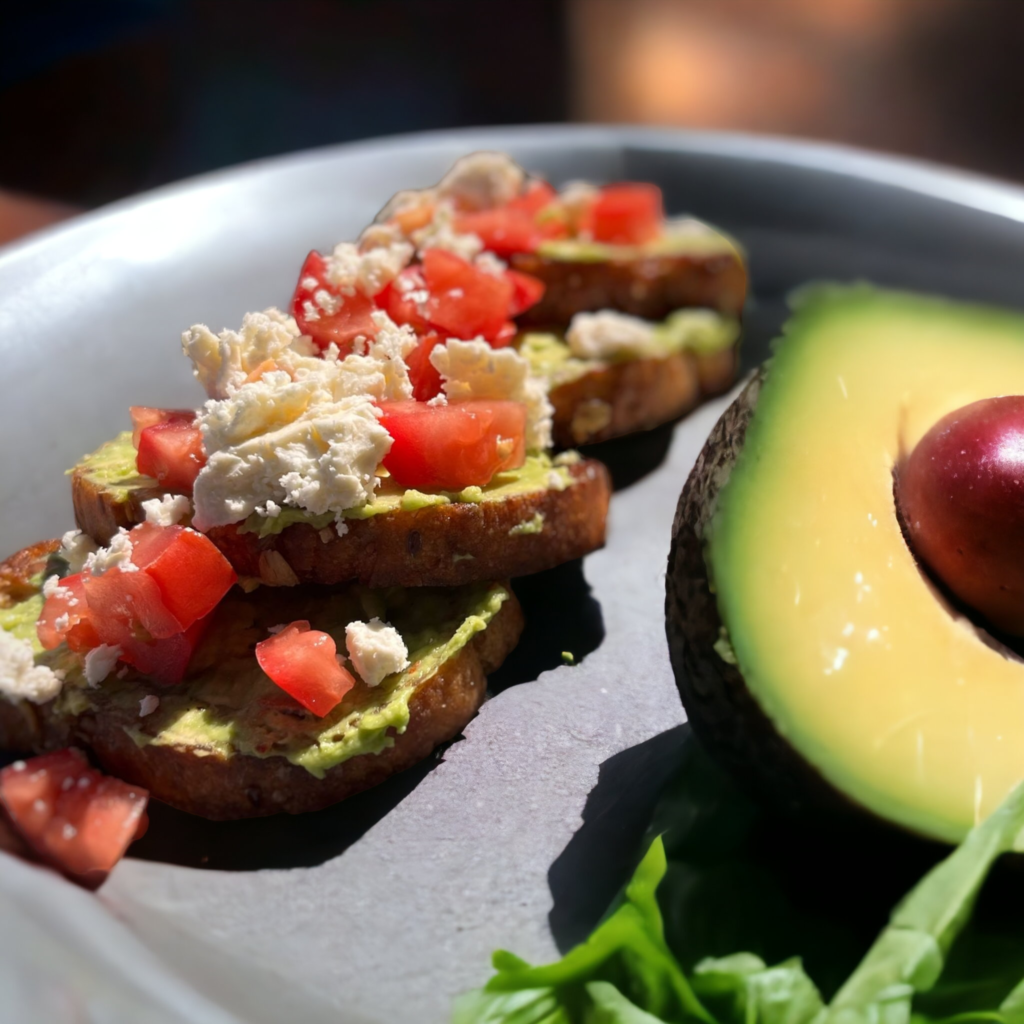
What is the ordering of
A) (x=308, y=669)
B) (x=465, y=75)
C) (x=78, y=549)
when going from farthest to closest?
(x=465, y=75)
(x=78, y=549)
(x=308, y=669)

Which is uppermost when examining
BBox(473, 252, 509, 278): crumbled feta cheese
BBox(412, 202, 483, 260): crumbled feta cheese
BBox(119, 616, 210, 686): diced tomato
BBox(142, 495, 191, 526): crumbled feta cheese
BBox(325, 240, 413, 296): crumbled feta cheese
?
BBox(325, 240, 413, 296): crumbled feta cheese

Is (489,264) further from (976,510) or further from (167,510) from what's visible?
(976,510)

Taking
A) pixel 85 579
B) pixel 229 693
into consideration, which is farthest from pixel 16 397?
pixel 229 693

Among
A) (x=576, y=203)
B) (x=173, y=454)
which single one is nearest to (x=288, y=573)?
(x=173, y=454)

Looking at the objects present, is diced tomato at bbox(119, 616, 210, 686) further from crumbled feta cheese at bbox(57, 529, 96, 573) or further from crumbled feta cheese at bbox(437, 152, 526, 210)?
crumbled feta cheese at bbox(437, 152, 526, 210)

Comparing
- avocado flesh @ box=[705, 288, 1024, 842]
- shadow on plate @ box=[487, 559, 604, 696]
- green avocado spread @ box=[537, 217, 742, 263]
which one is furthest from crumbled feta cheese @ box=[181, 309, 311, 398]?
green avocado spread @ box=[537, 217, 742, 263]

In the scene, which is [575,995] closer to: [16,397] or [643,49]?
[16,397]

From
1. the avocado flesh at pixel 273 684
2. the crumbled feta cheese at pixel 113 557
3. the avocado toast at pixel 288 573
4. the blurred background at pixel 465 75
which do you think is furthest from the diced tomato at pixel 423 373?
the blurred background at pixel 465 75

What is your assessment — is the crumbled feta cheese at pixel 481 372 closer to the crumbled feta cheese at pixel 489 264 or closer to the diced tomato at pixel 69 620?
the crumbled feta cheese at pixel 489 264

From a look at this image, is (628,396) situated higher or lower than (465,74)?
higher
